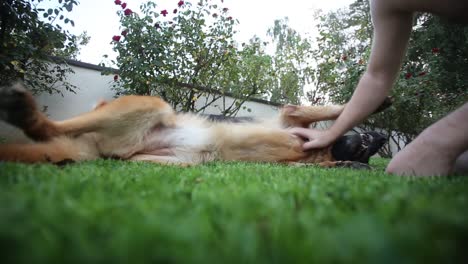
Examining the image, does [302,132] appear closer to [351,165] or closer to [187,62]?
[351,165]

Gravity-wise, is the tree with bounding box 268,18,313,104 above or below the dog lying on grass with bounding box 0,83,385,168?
above

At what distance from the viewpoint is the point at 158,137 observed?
291 cm

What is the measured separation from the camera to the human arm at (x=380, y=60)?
219 cm

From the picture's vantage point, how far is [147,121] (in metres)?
2.76

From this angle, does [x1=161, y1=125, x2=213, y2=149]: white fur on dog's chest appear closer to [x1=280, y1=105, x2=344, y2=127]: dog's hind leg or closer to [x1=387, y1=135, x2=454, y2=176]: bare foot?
[x1=280, y1=105, x2=344, y2=127]: dog's hind leg

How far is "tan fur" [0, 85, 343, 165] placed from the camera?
2.17 metres

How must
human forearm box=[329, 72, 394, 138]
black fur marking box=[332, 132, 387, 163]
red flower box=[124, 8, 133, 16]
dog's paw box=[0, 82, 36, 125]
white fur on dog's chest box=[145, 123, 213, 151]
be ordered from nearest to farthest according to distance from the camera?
dog's paw box=[0, 82, 36, 125] < human forearm box=[329, 72, 394, 138] < white fur on dog's chest box=[145, 123, 213, 151] < black fur marking box=[332, 132, 387, 163] < red flower box=[124, 8, 133, 16]

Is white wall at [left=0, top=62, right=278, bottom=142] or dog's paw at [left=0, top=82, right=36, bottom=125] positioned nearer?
dog's paw at [left=0, top=82, right=36, bottom=125]

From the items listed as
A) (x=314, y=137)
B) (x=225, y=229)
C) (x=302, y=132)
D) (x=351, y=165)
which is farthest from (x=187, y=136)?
(x=225, y=229)

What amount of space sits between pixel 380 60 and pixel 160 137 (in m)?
2.10

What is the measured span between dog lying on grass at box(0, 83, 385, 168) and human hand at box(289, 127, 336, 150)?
85 millimetres

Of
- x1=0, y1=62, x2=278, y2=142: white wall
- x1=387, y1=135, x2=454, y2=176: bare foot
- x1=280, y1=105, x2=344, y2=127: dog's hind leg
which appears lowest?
x1=387, y1=135, x2=454, y2=176: bare foot

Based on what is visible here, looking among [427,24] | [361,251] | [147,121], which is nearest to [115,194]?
[361,251]

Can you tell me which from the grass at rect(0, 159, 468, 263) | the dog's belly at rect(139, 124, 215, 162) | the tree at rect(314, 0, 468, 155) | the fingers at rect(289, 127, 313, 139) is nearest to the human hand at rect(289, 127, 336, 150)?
the fingers at rect(289, 127, 313, 139)
